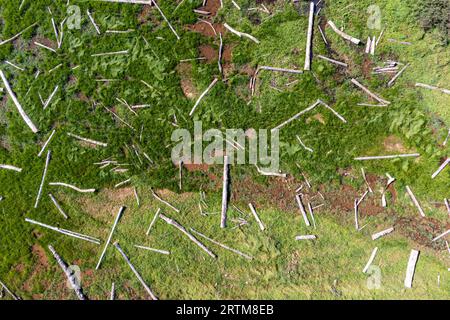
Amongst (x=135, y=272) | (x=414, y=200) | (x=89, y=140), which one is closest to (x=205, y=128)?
(x=89, y=140)

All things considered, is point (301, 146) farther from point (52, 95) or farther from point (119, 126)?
point (52, 95)

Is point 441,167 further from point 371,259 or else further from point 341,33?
point 341,33

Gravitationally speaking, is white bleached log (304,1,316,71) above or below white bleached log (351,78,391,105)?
above

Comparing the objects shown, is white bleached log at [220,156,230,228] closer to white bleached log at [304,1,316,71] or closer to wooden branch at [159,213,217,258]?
wooden branch at [159,213,217,258]

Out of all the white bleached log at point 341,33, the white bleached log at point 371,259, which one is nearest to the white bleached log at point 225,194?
the white bleached log at point 371,259

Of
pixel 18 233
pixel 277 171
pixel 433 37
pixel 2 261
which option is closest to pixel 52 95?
pixel 18 233

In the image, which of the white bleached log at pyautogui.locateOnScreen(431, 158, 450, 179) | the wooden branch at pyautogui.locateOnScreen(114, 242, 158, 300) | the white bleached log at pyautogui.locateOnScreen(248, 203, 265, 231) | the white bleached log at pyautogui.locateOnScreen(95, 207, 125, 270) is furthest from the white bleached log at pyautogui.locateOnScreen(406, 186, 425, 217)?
the white bleached log at pyautogui.locateOnScreen(95, 207, 125, 270)
